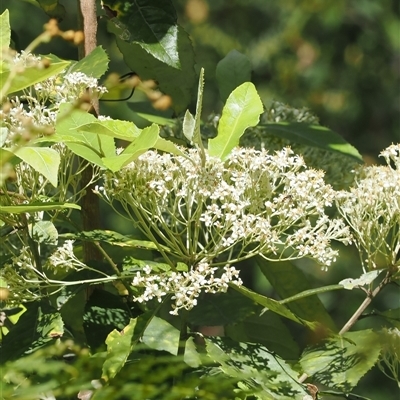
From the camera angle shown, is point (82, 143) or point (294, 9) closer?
point (82, 143)

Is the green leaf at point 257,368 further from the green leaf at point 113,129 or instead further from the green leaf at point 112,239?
the green leaf at point 113,129

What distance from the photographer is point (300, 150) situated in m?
1.21

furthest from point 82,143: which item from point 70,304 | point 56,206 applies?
point 70,304

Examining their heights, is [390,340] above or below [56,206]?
below

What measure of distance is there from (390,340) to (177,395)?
346mm

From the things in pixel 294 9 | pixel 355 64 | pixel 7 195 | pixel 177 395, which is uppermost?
pixel 7 195

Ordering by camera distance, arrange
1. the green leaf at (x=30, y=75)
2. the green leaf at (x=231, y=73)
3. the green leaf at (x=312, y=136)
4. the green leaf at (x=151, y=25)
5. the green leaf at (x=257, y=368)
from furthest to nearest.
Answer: the green leaf at (x=231, y=73)
the green leaf at (x=312, y=136)
the green leaf at (x=151, y=25)
the green leaf at (x=257, y=368)
the green leaf at (x=30, y=75)

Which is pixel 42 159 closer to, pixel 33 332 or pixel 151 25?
pixel 33 332

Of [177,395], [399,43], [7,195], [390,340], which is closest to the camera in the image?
[177,395]

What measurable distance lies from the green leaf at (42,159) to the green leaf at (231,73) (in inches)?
22.3

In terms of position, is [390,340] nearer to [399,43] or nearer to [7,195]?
[7,195]

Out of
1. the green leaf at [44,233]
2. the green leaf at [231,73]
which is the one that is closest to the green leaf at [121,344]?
the green leaf at [44,233]

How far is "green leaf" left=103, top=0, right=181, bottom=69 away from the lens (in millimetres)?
1035

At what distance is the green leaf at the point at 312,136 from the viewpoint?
1150mm
